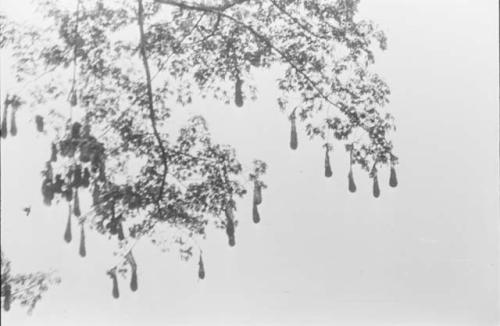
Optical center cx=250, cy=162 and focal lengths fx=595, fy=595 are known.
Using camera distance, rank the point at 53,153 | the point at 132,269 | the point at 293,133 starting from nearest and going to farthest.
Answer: the point at 53,153
the point at 132,269
the point at 293,133

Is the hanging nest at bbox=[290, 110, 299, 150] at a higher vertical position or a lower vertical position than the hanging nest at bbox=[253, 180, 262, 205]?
higher

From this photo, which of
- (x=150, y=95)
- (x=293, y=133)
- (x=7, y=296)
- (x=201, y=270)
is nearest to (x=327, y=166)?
(x=293, y=133)

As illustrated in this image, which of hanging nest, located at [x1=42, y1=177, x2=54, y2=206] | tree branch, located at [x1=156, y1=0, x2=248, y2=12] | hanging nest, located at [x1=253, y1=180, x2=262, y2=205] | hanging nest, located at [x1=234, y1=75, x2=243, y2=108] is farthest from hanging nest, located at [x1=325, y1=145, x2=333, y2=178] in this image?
hanging nest, located at [x1=42, y1=177, x2=54, y2=206]

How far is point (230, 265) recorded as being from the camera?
421cm

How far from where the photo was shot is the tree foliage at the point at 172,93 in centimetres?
414

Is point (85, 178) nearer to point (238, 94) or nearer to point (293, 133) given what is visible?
point (238, 94)

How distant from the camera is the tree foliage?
4.14 metres

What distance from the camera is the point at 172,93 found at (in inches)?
167

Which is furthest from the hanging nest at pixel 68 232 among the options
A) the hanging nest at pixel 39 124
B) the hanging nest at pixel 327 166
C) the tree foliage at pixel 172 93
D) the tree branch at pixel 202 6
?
the hanging nest at pixel 327 166

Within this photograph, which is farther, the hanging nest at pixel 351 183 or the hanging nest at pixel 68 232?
the hanging nest at pixel 351 183

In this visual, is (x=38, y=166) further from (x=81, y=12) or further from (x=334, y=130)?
(x=334, y=130)

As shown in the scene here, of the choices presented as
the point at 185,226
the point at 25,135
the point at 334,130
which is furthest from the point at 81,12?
the point at 334,130

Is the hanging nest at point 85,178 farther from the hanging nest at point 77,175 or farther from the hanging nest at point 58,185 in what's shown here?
the hanging nest at point 58,185

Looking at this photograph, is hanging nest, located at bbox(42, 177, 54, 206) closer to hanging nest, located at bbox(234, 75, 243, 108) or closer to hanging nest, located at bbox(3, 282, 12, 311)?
hanging nest, located at bbox(3, 282, 12, 311)
